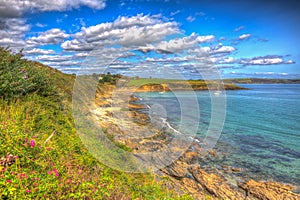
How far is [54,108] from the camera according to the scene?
375 inches

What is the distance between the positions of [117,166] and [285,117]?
3183 cm

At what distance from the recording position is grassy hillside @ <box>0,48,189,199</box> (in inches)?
155

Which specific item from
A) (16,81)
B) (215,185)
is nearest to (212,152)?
(215,185)

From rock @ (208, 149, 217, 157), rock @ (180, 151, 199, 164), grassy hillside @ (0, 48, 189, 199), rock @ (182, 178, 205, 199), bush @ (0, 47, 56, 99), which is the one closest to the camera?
grassy hillside @ (0, 48, 189, 199)

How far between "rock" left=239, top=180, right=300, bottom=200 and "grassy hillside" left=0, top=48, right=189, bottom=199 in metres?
5.25

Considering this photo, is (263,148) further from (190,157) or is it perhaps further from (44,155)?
(44,155)

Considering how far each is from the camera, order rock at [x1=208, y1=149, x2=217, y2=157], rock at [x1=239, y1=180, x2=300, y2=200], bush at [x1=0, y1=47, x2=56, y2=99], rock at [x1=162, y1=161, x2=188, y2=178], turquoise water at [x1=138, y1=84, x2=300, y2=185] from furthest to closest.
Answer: rock at [x1=208, y1=149, x2=217, y2=157]
turquoise water at [x1=138, y1=84, x2=300, y2=185]
rock at [x1=162, y1=161, x2=188, y2=178]
rock at [x1=239, y1=180, x2=300, y2=200]
bush at [x1=0, y1=47, x2=56, y2=99]

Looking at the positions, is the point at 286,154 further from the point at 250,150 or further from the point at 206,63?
the point at 206,63

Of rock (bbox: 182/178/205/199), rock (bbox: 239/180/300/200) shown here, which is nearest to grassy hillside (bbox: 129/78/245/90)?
rock (bbox: 239/180/300/200)

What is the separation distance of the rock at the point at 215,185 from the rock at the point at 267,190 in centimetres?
65

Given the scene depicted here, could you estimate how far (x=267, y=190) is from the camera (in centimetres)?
1043

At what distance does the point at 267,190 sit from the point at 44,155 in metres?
10.1

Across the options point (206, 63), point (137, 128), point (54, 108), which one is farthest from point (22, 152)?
Result: point (137, 128)

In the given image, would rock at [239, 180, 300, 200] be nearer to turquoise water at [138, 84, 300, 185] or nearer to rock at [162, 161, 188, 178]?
turquoise water at [138, 84, 300, 185]
